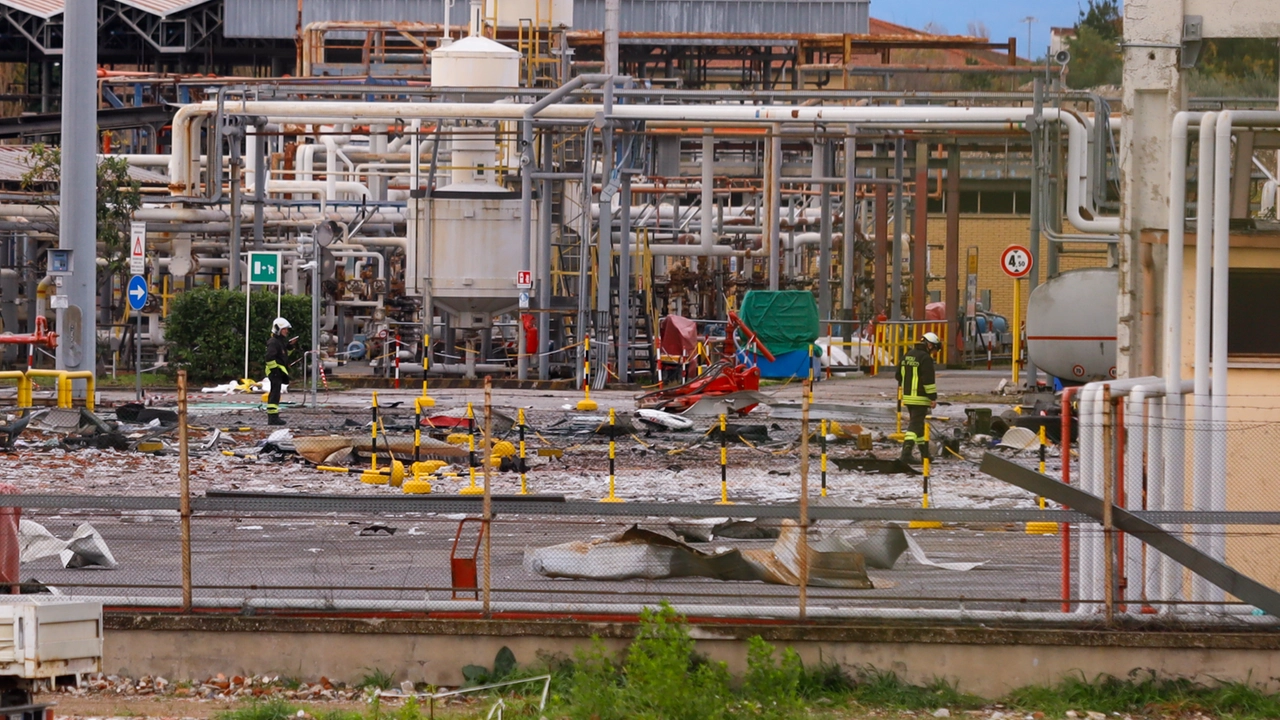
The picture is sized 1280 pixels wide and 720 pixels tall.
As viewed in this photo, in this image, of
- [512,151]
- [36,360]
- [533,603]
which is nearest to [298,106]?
[512,151]

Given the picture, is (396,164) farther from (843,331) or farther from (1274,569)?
(1274,569)

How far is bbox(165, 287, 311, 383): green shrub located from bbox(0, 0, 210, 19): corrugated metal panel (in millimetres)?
22792

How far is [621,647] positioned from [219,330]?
23513 mm

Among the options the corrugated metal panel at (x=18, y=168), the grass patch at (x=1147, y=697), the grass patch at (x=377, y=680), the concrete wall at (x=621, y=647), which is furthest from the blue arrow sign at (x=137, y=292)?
the grass patch at (x=1147, y=697)

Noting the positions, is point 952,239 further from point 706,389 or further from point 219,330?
point 219,330

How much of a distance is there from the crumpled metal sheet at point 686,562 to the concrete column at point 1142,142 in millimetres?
2456

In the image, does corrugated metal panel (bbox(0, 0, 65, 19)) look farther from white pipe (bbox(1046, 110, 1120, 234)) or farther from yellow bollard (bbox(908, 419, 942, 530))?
yellow bollard (bbox(908, 419, 942, 530))

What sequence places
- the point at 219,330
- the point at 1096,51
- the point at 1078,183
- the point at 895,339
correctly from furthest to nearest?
the point at 1096,51 → the point at 895,339 → the point at 219,330 → the point at 1078,183

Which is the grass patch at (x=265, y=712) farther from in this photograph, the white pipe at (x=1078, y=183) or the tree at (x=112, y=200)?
the tree at (x=112, y=200)

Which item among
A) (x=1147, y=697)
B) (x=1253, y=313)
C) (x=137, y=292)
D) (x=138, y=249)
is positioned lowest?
(x=1147, y=697)

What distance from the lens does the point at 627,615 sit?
9.36 metres

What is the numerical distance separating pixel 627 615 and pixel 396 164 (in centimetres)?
3686

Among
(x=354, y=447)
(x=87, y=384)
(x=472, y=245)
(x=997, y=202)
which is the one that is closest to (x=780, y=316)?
(x=472, y=245)

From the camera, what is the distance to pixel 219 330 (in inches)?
1227
